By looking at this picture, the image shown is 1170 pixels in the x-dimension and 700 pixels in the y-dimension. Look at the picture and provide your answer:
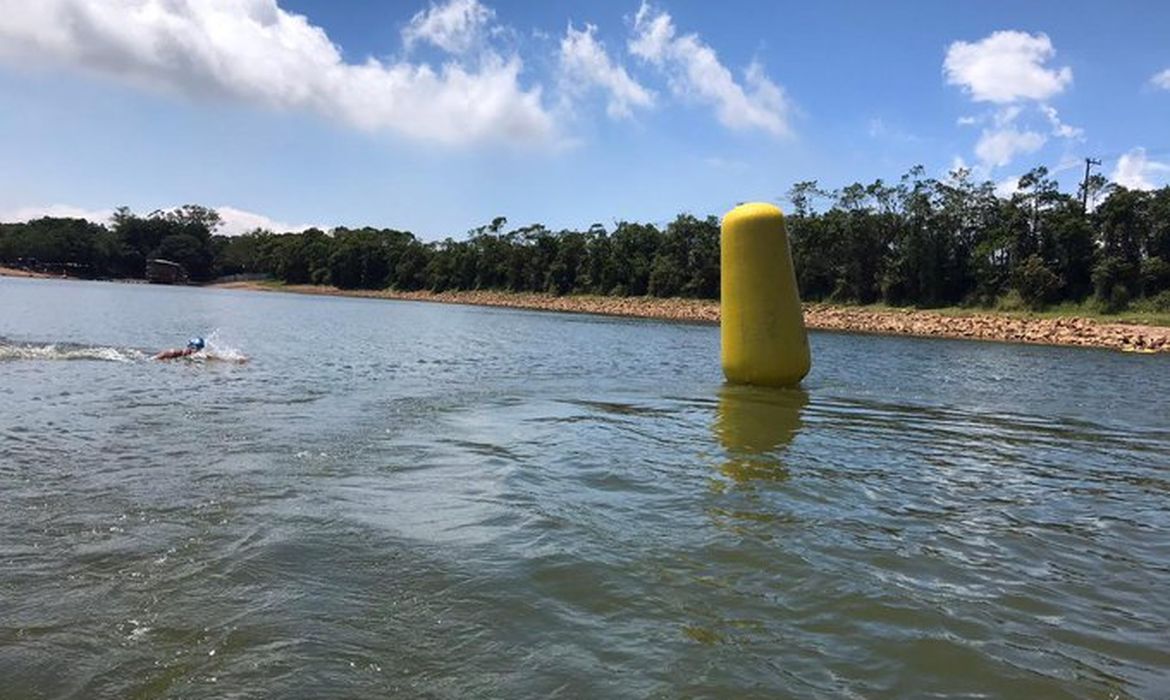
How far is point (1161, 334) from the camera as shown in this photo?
138 ft

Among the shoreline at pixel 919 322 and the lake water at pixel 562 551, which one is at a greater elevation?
the shoreline at pixel 919 322

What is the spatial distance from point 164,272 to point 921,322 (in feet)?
401

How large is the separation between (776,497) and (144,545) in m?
5.00

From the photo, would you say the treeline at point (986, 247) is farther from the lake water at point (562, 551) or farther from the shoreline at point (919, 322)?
the lake water at point (562, 551)

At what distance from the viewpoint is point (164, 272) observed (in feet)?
437

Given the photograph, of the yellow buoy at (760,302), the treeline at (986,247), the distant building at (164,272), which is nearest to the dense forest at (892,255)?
the treeline at (986,247)

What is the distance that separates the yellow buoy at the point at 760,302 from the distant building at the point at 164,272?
139m

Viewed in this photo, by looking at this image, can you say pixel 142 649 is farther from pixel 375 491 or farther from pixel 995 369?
pixel 995 369

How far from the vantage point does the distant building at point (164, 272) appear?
437 feet

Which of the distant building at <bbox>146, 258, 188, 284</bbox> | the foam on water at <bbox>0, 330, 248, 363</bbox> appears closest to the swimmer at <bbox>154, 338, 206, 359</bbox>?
the foam on water at <bbox>0, 330, 248, 363</bbox>

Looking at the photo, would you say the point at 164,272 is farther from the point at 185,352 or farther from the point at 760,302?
the point at 760,302

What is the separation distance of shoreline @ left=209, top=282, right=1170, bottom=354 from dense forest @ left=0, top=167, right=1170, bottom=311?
160 inches

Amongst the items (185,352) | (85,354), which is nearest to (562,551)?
(185,352)

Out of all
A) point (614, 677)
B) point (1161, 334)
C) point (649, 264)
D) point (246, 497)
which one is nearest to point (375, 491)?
point (246, 497)
